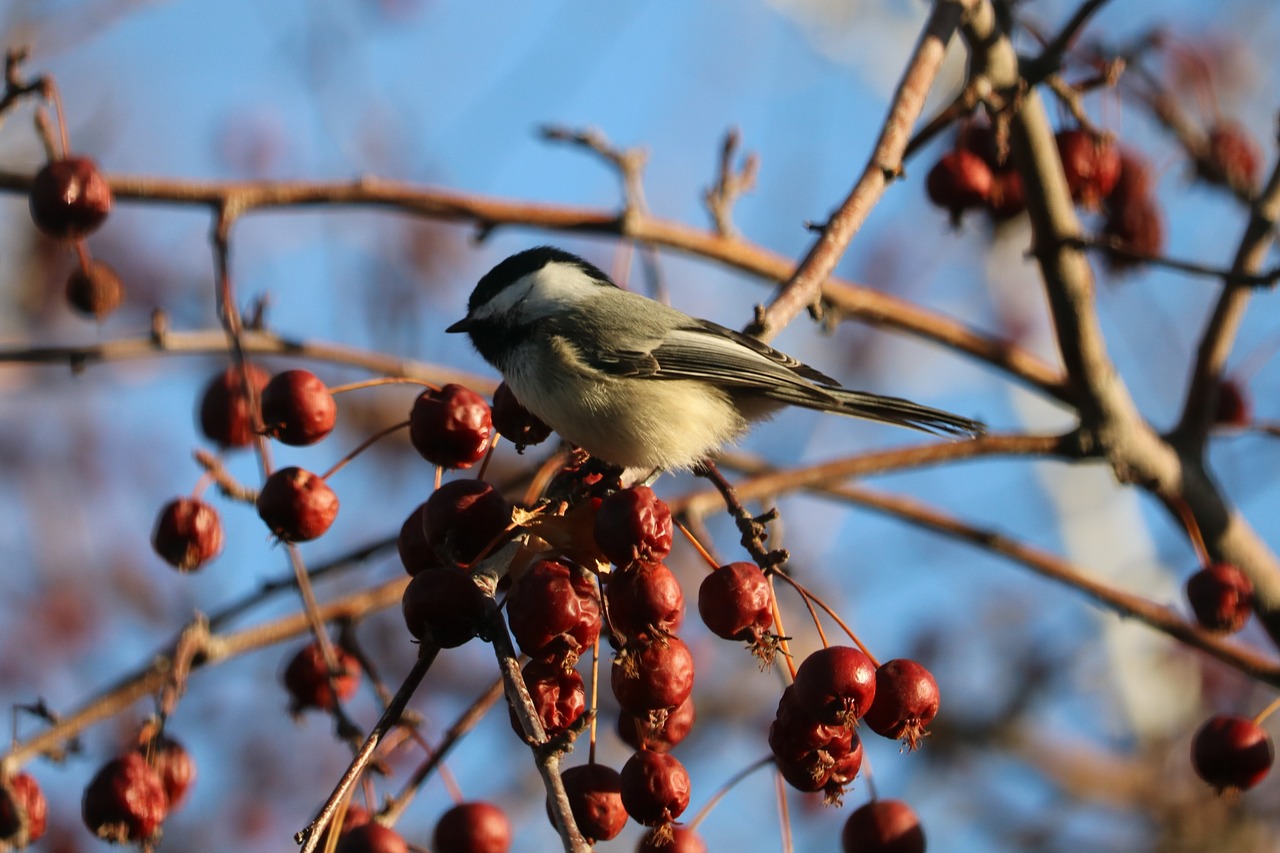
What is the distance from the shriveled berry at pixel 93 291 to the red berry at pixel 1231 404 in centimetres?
307

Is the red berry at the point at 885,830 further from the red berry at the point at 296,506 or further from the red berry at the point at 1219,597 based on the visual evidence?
the red berry at the point at 296,506

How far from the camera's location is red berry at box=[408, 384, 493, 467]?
2.10 metres

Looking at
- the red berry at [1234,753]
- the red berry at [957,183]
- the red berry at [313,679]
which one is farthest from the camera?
the red berry at [957,183]

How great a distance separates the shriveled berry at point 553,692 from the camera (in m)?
1.79

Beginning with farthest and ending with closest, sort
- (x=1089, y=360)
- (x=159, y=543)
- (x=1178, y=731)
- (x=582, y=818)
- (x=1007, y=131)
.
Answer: (x=1178, y=731)
(x=1089, y=360)
(x=1007, y=131)
(x=159, y=543)
(x=582, y=818)

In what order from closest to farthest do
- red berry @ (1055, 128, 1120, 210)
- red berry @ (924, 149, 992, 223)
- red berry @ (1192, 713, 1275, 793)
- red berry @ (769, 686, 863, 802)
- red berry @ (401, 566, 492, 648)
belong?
red berry @ (401, 566, 492, 648) < red berry @ (769, 686, 863, 802) < red berry @ (1192, 713, 1275, 793) < red berry @ (924, 149, 992, 223) < red berry @ (1055, 128, 1120, 210)

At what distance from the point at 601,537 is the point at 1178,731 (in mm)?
6178

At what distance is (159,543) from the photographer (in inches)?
96.8

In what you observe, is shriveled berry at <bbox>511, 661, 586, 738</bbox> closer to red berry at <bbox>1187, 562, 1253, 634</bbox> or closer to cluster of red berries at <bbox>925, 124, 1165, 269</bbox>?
red berry at <bbox>1187, 562, 1253, 634</bbox>

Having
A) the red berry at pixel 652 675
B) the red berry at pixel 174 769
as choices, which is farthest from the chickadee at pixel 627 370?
the red berry at pixel 174 769

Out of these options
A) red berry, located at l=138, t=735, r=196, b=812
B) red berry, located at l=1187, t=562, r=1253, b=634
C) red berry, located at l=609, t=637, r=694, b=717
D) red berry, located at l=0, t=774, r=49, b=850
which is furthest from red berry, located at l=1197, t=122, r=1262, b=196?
red berry, located at l=0, t=774, r=49, b=850

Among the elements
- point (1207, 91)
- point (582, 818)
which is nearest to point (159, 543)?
point (582, 818)

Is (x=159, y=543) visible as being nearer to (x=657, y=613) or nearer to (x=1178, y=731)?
(x=657, y=613)

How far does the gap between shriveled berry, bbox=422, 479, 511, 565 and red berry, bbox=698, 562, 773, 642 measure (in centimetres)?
35
